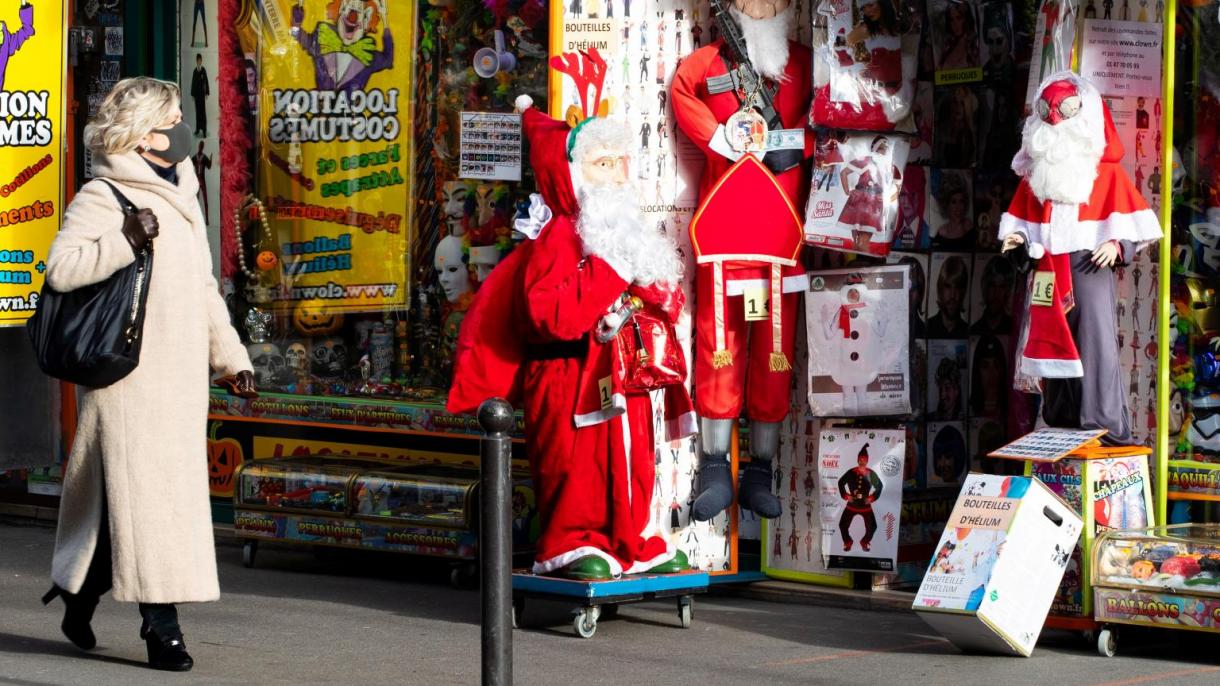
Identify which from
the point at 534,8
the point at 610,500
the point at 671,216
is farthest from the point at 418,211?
the point at 610,500

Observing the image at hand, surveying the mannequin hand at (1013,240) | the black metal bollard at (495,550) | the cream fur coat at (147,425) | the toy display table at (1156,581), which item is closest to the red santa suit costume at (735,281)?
the mannequin hand at (1013,240)

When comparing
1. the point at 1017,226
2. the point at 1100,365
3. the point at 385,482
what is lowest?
Result: the point at 385,482

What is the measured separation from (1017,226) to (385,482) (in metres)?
3.29

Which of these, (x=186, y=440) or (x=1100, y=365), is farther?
(x=1100, y=365)

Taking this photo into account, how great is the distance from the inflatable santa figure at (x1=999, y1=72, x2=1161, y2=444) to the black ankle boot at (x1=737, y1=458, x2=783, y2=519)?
1365 millimetres

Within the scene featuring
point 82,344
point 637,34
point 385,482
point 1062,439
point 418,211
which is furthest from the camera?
point 418,211

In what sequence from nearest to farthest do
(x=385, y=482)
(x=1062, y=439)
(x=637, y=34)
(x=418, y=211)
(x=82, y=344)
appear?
(x=82, y=344)
(x=1062, y=439)
(x=637, y=34)
(x=385, y=482)
(x=418, y=211)

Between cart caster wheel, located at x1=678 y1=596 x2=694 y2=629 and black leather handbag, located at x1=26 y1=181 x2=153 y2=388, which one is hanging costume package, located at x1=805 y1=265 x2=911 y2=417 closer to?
cart caster wheel, located at x1=678 y1=596 x2=694 y2=629

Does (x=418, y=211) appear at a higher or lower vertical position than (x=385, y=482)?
higher

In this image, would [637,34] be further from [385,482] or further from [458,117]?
[385,482]

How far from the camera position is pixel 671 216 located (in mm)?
8664

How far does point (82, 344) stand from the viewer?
6785 mm

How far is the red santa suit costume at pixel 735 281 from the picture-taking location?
8.53 m

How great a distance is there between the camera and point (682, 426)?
327 inches
